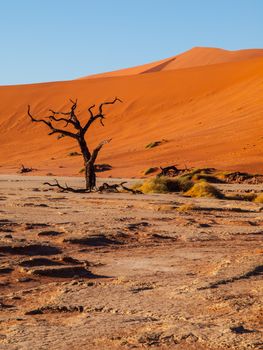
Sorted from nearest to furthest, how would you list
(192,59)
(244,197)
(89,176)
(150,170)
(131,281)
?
(131,281) → (244,197) → (89,176) → (150,170) → (192,59)

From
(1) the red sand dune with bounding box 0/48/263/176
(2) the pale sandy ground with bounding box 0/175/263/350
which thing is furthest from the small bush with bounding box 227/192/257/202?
(1) the red sand dune with bounding box 0/48/263/176

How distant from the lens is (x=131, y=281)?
8.48 metres

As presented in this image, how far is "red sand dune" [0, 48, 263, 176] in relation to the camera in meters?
41.1

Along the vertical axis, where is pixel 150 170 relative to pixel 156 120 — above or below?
below

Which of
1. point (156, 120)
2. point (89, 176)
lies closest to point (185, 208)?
point (89, 176)

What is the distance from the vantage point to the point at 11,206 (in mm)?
17516

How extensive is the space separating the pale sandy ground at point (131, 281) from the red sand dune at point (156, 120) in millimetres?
20113

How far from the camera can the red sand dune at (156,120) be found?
135 feet

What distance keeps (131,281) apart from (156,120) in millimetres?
54509

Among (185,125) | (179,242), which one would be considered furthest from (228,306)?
(185,125)

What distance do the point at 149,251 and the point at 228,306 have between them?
402 centimetres

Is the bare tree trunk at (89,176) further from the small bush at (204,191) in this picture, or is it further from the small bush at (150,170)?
the small bush at (150,170)

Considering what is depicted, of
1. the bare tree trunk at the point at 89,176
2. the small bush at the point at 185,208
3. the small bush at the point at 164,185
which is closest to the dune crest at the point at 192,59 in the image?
the small bush at the point at 164,185

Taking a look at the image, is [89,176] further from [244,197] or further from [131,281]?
[131,281]
